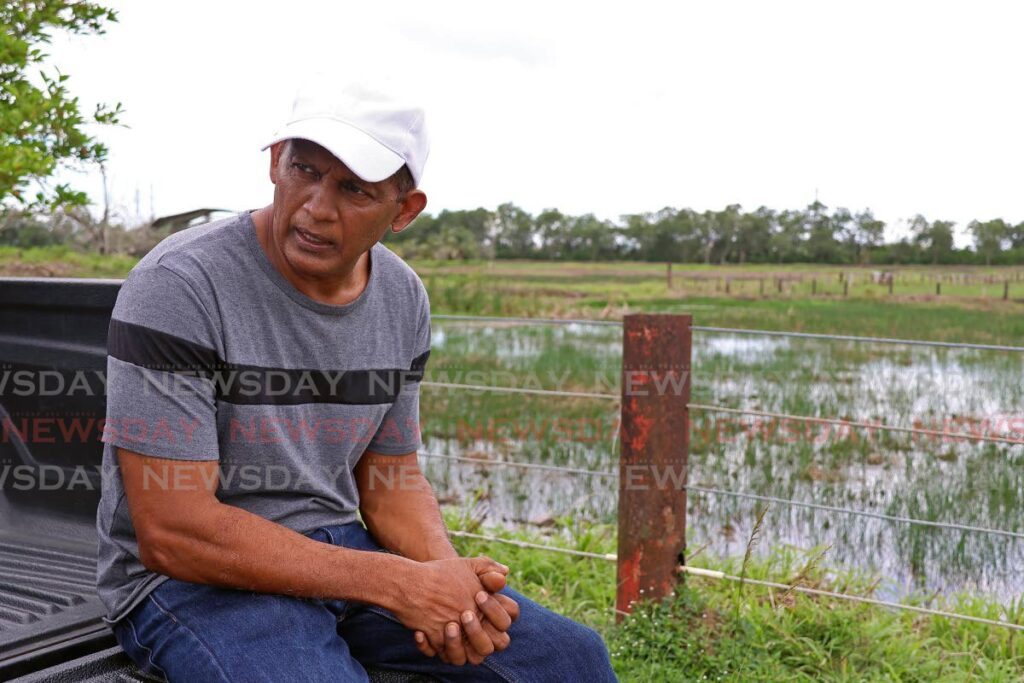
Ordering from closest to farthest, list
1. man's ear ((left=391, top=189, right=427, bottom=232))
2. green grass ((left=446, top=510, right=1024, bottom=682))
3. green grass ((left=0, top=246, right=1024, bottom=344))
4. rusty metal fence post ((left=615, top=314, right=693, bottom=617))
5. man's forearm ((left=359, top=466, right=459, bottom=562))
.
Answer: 1. man's ear ((left=391, top=189, right=427, bottom=232))
2. man's forearm ((left=359, top=466, right=459, bottom=562))
3. green grass ((left=446, top=510, right=1024, bottom=682))
4. rusty metal fence post ((left=615, top=314, right=693, bottom=617))
5. green grass ((left=0, top=246, right=1024, bottom=344))

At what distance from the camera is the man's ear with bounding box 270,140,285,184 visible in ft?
4.75

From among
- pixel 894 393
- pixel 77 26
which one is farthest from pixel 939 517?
pixel 77 26

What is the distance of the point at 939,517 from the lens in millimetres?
4246

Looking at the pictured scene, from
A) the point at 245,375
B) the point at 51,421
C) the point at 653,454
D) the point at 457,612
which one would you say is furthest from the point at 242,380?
the point at 653,454

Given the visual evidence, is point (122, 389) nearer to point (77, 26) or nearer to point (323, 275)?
point (323, 275)

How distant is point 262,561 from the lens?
1.32 meters

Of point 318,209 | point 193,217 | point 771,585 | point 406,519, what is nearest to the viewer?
point 318,209

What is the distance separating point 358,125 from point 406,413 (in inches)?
21.0

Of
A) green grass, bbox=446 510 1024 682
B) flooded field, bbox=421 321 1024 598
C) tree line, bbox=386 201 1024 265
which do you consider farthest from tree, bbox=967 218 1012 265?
green grass, bbox=446 510 1024 682

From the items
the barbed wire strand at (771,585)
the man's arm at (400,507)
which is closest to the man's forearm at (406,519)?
the man's arm at (400,507)

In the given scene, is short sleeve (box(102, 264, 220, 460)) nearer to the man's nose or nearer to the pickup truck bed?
the man's nose

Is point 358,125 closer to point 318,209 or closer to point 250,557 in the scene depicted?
point 318,209

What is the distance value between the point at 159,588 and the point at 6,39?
215cm

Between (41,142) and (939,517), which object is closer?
(41,142)
